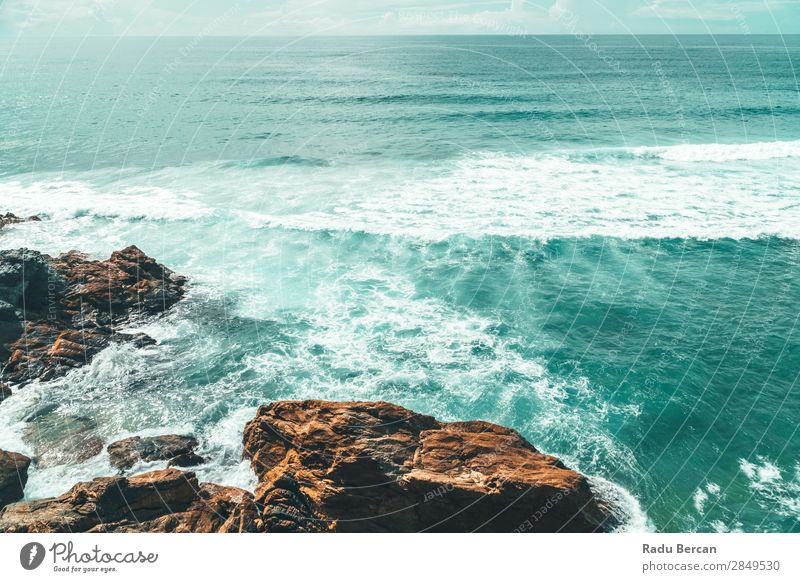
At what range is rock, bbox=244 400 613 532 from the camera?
1437cm

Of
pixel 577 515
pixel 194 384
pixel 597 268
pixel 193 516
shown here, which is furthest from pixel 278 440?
pixel 597 268

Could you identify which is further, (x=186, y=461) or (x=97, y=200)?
(x=97, y=200)

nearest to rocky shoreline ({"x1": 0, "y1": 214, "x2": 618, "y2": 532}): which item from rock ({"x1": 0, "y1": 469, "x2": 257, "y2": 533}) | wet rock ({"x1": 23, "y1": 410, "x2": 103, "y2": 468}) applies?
rock ({"x1": 0, "y1": 469, "x2": 257, "y2": 533})

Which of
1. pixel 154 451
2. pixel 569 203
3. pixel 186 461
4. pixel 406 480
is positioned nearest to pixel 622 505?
pixel 406 480

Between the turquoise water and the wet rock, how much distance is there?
1.17 feet

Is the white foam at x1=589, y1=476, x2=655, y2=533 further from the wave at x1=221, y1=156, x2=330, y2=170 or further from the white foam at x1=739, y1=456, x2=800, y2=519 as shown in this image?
the wave at x1=221, y1=156, x2=330, y2=170

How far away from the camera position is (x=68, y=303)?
27016mm

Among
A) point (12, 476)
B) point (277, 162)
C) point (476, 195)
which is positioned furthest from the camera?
point (277, 162)

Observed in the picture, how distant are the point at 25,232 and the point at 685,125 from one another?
250 feet

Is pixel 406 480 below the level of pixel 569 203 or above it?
below

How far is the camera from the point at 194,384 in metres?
23.1
